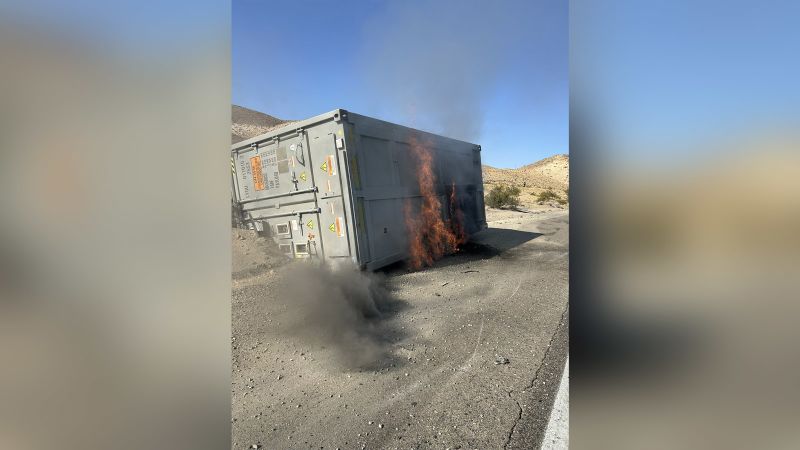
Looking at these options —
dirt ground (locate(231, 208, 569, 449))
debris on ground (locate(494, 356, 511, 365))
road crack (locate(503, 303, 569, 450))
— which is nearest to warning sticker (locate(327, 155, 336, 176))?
dirt ground (locate(231, 208, 569, 449))

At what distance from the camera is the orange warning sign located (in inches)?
242

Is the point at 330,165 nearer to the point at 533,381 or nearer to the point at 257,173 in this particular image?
the point at 257,173

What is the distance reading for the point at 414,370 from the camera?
3039mm

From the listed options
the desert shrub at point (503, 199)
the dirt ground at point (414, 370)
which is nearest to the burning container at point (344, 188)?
the dirt ground at point (414, 370)

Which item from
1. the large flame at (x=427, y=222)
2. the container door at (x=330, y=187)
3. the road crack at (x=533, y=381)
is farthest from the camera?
the large flame at (x=427, y=222)

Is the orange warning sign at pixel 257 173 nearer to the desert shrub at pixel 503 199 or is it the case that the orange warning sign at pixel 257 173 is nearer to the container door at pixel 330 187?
the container door at pixel 330 187

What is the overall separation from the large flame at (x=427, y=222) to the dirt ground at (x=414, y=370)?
3.56 feet

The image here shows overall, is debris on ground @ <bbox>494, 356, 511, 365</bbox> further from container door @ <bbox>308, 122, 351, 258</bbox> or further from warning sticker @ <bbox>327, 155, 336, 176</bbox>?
warning sticker @ <bbox>327, 155, 336, 176</bbox>

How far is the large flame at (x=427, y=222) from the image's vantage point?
6.66 meters

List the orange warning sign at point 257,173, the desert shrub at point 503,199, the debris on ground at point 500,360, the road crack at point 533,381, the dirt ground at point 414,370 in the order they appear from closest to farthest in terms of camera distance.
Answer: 1. the road crack at point 533,381
2. the dirt ground at point 414,370
3. the debris on ground at point 500,360
4. the orange warning sign at point 257,173
5. the desert shrub at point 503,199

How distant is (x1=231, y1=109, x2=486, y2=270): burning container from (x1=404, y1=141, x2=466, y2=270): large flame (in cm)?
2
